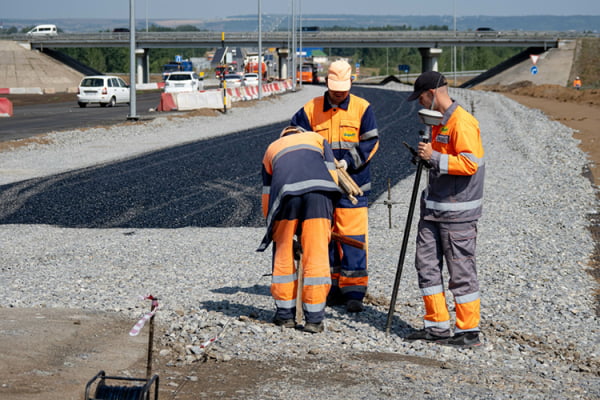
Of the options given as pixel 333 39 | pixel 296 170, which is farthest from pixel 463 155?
pixel 333 39

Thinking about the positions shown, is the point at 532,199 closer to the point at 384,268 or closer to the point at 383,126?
the point at 384,268

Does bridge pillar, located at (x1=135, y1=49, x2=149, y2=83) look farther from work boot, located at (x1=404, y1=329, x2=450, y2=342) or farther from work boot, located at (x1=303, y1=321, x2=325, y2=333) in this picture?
work boot, located at (x1=404, y1=329, x2=450, y2=342)

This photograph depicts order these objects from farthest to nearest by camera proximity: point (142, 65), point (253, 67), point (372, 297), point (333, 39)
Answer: point (142, 65) → point (333, 39) → point (253, 67) → point (372, 297)

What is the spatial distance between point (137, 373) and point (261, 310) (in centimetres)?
206

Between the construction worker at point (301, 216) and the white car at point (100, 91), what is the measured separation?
135ft

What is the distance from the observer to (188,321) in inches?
293

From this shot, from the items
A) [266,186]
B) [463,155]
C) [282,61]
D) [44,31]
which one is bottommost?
[266,186]

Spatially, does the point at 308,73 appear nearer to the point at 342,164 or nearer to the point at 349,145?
the point at 349,145

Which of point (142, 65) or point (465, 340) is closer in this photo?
point (465, 340)

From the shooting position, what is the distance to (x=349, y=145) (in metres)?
7.84

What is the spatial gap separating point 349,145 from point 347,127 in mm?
157

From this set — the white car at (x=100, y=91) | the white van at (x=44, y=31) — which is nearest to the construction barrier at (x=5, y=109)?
the white car at (x=100, y=91)

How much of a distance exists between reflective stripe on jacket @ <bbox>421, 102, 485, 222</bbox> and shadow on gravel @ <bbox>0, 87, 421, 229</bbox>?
6747 mm

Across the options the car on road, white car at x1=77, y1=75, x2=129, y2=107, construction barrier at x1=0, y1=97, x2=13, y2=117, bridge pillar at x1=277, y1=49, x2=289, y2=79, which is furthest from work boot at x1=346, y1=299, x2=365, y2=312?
bridge pillar at x1=277, y1=49, x2=289, y2=79
